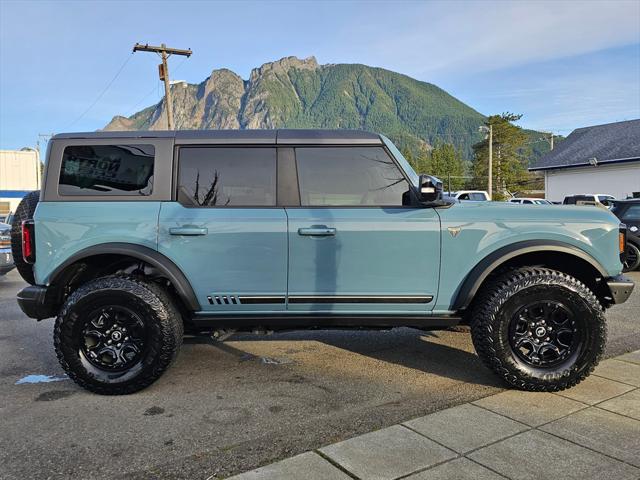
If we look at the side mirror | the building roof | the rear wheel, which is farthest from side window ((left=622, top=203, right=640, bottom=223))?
the building roof

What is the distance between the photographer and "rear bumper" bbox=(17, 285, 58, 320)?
13.0 feet

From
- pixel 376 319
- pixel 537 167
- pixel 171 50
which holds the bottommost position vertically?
pixel 376 319

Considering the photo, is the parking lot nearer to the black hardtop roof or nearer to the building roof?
the black hardtop roof

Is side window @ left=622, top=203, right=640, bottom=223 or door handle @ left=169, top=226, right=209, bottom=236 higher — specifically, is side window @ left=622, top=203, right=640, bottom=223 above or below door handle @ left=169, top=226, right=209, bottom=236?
above

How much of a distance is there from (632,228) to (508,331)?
28.7 feet

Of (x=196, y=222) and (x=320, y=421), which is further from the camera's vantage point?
(x=196, y=222)

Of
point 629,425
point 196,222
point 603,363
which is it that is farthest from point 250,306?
point 603,363

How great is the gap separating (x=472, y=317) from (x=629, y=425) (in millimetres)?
1221

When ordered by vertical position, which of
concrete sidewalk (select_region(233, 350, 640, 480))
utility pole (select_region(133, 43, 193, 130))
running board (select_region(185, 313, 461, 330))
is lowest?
concrete sidewalk (select_region(233, 350, 640, 480))

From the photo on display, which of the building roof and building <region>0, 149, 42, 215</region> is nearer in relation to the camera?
the building roof

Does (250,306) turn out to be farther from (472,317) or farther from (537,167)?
(537,167)

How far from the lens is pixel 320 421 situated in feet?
11.4

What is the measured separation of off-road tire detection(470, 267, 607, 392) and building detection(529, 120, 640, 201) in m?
30.5

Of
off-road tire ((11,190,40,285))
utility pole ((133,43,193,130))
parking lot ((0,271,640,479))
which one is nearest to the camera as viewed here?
parking lot ((0,271,640,479))
